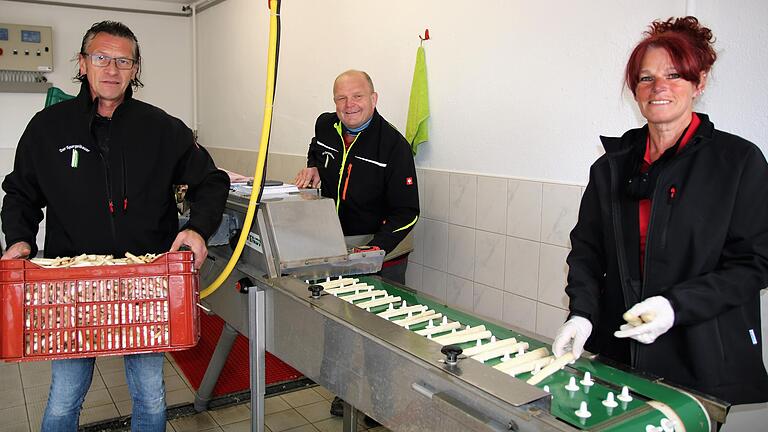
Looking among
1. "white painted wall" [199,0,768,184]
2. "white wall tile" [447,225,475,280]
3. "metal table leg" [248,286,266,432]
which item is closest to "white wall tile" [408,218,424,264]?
"white wall tile" [447,225,475,280]

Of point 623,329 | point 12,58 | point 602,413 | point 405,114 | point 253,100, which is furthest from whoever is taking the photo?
point 12,58

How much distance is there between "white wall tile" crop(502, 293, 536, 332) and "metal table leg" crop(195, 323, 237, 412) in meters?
1.24

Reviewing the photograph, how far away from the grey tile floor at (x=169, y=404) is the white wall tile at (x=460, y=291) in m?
0.73

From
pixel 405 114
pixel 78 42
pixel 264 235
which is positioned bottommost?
pixel 264 235

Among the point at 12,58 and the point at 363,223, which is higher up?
the point at 12,58

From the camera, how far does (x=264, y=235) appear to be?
6.91ft

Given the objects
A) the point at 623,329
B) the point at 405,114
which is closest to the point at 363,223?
the point at 405,114

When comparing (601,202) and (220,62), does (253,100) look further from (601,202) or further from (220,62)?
(601,202)

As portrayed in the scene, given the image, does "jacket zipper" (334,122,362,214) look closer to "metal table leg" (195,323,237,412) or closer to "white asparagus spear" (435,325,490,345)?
"metal table leg" (195,323,237,412)

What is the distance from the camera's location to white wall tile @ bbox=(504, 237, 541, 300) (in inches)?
108

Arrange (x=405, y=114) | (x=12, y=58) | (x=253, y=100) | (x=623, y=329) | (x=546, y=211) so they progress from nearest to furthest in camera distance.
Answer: (x=623, y=329)
(x=546, y=211)
(x=405, y=114)
(x=253, y=100)
(x=12, y=58)

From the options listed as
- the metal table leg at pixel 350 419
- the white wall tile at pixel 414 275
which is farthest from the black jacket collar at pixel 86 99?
the white wall tile at pixel 414 275

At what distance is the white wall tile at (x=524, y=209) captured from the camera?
2.72 m

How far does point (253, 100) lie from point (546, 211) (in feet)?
11.1
